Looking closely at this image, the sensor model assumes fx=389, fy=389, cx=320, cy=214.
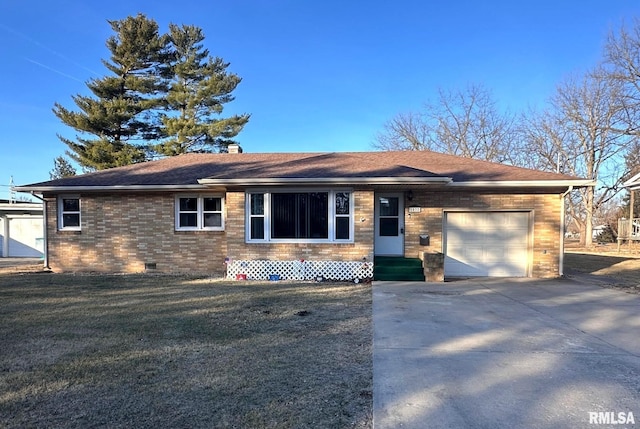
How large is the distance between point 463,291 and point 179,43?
2758 centimetres

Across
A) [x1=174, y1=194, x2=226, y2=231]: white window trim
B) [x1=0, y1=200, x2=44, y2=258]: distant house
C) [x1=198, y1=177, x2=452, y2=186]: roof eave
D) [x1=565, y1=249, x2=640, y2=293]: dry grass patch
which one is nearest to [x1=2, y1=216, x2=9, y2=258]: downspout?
[x1=0, y1=200, x2=44, y2=258]: distant house

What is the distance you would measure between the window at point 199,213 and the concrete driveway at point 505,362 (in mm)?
6323

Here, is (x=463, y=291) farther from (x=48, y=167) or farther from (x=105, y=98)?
(x=48, y=167)

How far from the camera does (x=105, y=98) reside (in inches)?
1043

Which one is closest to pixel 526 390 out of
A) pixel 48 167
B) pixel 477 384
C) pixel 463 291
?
pixel 477 384

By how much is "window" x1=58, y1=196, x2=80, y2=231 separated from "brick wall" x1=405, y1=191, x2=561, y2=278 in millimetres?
10600

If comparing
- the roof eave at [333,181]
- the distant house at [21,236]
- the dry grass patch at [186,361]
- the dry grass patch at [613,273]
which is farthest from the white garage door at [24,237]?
the dry grass patch at [613,273]

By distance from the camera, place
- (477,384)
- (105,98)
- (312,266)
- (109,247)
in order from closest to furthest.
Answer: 1. (477,384)
2. (312,266)
3. (109,247)
4. (105,98)

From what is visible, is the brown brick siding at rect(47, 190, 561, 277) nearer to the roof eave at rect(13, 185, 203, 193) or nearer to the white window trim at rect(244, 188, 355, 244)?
the white window trim at rect(244, 188, 355, 244)

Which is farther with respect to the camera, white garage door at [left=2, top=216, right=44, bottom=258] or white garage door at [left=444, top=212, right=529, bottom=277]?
white garage door at [left=2, top=216, right=44, bottom=258]

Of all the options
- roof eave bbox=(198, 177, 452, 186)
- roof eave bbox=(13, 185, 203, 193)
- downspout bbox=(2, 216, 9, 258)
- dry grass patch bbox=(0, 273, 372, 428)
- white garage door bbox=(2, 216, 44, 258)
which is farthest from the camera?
white garage door bbox=(2, 216, 44, 258)

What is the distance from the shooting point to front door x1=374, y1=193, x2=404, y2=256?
11773mm

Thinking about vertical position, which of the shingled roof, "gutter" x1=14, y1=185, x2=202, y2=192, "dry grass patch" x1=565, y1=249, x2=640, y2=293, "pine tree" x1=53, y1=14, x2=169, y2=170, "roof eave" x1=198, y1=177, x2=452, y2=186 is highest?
"pine tree" x1=53, y1=14, x2=169, y2=170

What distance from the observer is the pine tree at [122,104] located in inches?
1006
